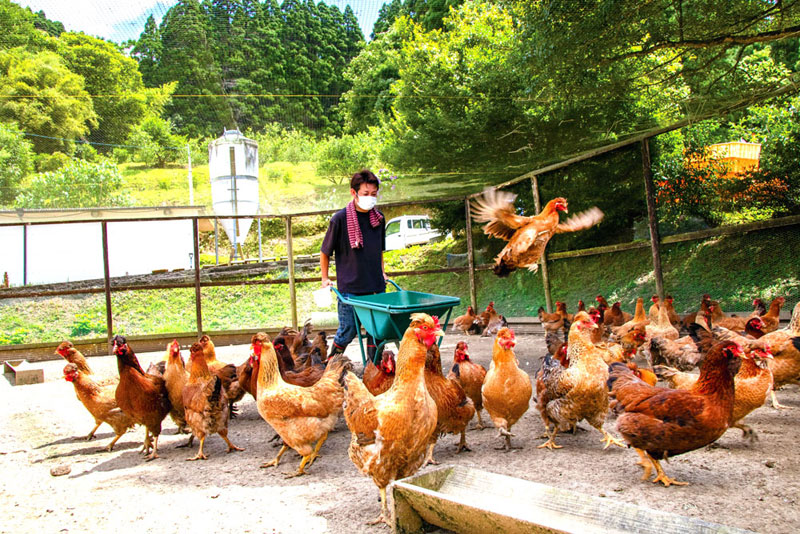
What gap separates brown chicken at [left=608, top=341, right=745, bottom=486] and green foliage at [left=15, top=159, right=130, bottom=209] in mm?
7931

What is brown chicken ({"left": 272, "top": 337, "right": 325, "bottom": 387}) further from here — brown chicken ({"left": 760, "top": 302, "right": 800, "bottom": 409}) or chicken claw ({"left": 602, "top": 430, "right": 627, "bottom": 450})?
brown chicken ({"left": 760, "top": 302, "right": 800, "bottom": 409})

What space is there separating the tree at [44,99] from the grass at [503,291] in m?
3.08

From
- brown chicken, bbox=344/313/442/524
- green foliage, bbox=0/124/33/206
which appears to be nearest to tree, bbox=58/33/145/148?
A: green foliage, bbox=0/124/33/206

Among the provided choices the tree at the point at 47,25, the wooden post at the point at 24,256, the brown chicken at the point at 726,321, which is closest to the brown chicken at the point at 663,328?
the brown chicken at the point at 726,321

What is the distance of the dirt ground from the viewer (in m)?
2.64

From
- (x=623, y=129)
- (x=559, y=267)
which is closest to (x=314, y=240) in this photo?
(x=559, y=267)

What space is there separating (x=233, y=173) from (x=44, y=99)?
9.36 feet

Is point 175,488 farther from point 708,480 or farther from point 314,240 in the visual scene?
point 314,240

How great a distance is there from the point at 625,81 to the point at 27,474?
595 cm

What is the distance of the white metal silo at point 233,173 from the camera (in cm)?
901

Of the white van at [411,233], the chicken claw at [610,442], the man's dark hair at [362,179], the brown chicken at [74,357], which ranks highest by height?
the white van at [411,233]

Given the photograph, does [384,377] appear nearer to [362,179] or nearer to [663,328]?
[362,179]

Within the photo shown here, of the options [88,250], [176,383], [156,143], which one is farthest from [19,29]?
[176,383]

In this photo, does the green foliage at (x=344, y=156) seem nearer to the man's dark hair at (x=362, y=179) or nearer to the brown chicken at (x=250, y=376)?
the man's dark hair at (x=362, y=179)
